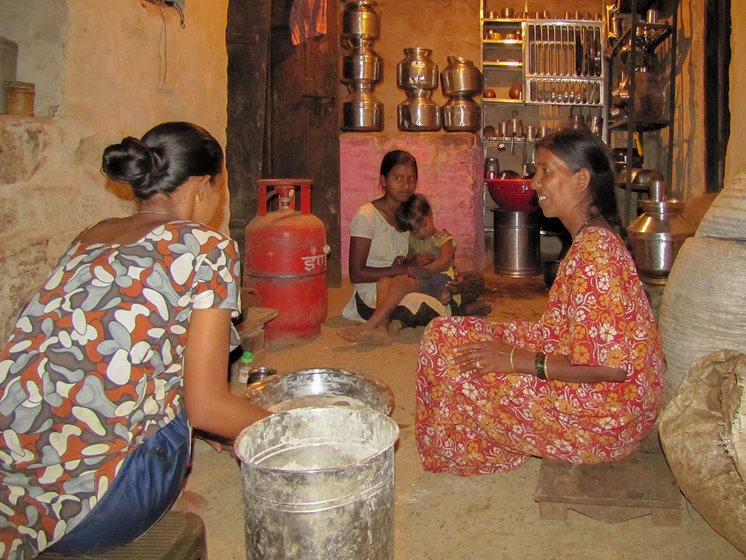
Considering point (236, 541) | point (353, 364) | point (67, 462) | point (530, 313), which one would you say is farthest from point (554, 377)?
point (530, 313)

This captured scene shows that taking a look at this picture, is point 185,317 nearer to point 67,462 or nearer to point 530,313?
point 67,462

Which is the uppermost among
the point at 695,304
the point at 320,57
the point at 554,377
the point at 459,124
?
the point at 320,57

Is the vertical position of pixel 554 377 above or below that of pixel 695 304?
below

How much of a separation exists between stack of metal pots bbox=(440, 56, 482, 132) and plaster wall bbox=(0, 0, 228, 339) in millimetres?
4099

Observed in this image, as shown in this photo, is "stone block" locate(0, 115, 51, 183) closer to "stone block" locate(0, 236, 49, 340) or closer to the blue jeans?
"stone block" locate(0, 236, 49, 340)

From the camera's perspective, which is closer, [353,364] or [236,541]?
[236,541]

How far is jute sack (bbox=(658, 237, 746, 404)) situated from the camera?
Answer: 2.35m

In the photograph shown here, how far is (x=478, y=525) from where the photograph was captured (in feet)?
7.75

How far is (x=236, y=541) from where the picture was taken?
2.28 meters

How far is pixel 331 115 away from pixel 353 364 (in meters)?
3.27

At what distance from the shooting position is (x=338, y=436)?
1906 mm

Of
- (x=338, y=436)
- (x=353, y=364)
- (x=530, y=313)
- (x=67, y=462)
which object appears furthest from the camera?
(x=530, y=313)

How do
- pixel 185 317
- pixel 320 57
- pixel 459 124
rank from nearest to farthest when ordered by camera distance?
pixel 185 317, pixel 320 57, pixel 459 124

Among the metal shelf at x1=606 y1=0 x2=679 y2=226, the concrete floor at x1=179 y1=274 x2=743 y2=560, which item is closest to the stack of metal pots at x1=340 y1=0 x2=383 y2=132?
the metal shelf at x1=606 y1=0 x2=679 y2=226
